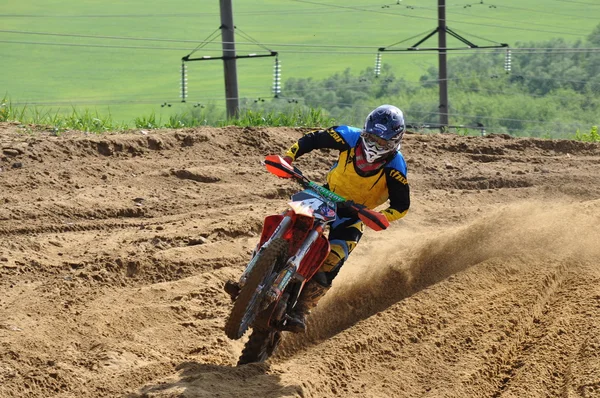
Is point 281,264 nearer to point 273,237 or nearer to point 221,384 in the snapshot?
point 273,237

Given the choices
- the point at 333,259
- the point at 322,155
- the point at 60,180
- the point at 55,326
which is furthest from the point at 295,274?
the point at 322,155

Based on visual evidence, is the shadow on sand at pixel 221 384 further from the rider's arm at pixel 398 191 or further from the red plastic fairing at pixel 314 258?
the rider's arm at pixel 398 191

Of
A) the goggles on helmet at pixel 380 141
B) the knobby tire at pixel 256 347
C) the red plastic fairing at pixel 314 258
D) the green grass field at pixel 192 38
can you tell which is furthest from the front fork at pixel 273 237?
the green grass field at pixel 192 38

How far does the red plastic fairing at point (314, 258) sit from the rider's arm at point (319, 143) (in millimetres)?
1057

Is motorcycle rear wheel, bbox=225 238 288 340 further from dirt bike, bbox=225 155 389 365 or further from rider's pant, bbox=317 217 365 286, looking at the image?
rider's pant, bbox=317 217 365 286

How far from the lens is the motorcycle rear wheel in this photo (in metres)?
5.91

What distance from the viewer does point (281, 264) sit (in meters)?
6.32

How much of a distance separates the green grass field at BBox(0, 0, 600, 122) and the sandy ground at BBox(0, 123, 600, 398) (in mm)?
19862

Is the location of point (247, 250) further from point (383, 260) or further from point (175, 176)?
point (175, 176)

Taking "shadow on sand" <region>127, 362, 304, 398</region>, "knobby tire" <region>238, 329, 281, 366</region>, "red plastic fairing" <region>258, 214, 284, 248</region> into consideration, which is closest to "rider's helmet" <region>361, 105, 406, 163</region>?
"red plastic fairing" <region>258, 214, 284, 248</region>

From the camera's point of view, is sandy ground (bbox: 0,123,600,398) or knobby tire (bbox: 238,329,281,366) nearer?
sandy ground (bbox: 0,123,600,398)

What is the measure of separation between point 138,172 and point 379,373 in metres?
5.96

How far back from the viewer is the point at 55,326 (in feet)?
22.5

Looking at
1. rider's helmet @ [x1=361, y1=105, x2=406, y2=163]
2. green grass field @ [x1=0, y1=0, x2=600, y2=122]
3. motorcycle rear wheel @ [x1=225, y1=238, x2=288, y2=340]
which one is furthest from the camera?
green grass field @ [x1=0, y1=0, x2=600, y2=122]
